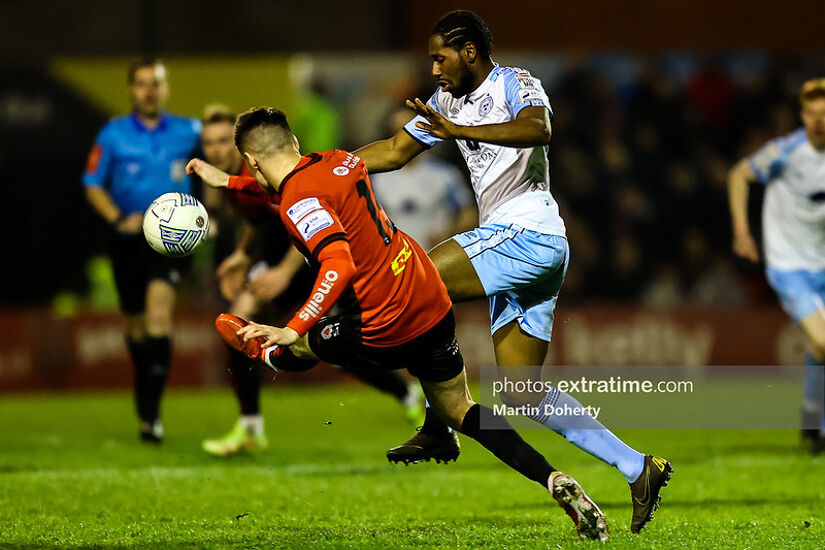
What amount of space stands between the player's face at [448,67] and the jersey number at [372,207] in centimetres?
84

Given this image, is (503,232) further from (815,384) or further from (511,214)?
(815,384)

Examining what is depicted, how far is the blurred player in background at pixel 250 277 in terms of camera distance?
24.8ft

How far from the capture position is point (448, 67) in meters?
5.48

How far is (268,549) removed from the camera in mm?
4781

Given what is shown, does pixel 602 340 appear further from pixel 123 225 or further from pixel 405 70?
pixel 123 225

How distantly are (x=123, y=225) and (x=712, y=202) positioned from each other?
7512 mm

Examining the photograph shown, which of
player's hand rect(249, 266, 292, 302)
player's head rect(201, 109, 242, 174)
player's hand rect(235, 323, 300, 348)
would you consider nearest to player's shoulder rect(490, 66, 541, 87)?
player's hand rect(235, 323, 300, 348)

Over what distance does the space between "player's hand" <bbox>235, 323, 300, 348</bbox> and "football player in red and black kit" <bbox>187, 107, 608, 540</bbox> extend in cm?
13

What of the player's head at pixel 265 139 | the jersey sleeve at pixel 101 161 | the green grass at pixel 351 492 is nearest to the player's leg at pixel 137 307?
the green grass at pixel 351 492

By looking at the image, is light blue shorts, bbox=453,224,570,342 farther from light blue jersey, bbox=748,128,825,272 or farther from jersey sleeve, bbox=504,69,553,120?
light blue jersey, bbox=748,128,825,272

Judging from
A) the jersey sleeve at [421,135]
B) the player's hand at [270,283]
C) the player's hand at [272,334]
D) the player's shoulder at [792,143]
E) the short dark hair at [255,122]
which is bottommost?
the player's hand at [270,283]

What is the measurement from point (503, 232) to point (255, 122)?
129cm

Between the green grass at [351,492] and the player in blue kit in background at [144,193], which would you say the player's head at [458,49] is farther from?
the player in blue kit in background at [144,193]

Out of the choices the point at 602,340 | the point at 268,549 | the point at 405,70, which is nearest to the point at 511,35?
the point at 405,70
